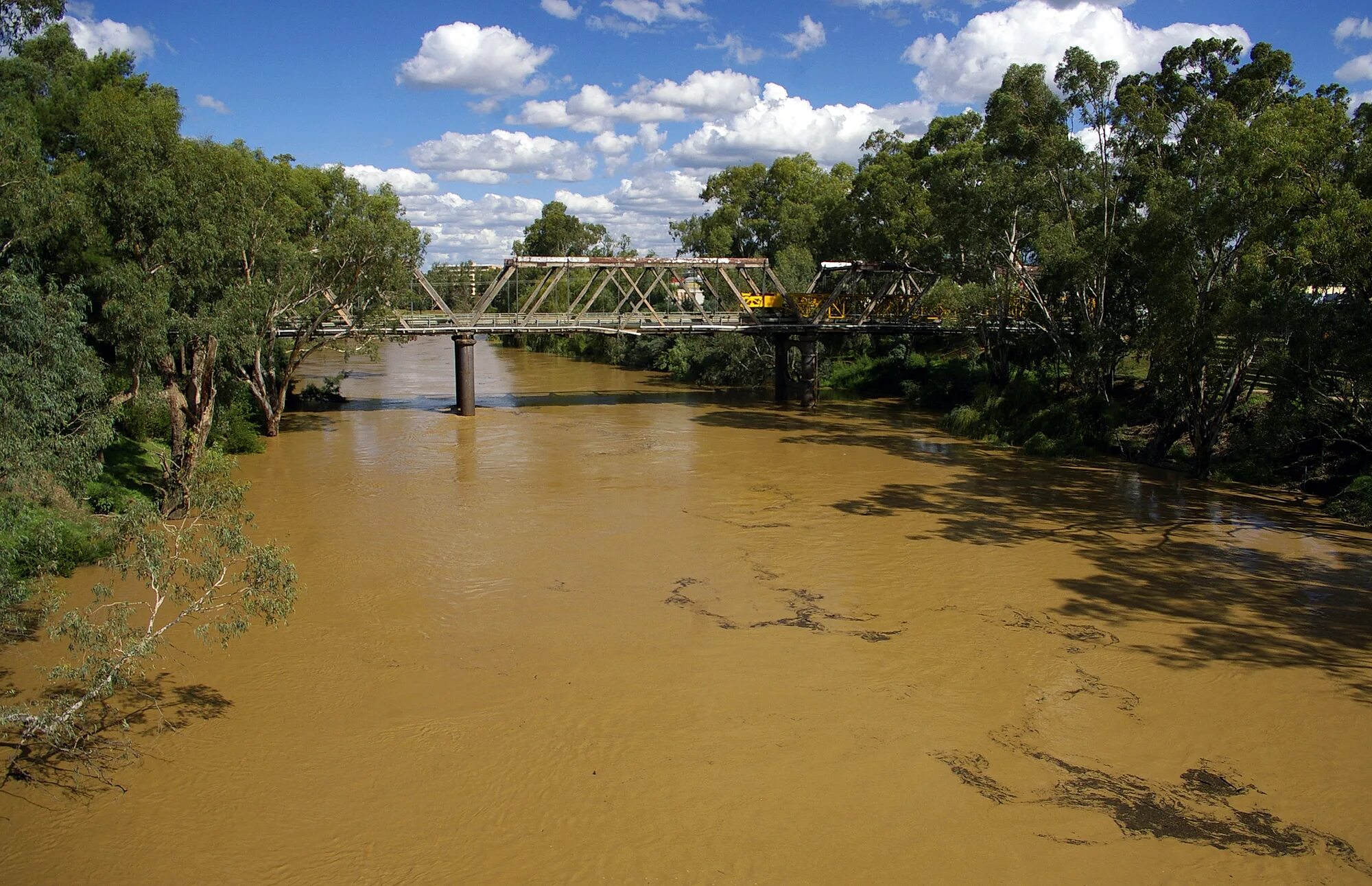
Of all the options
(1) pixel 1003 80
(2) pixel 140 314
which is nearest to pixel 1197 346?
(1) pixel 1003 80

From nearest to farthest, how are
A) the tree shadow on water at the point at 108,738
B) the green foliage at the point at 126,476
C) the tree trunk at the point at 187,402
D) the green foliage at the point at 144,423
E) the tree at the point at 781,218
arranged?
the tree shadow on water at the point at 108,738, the green foliage at the point at 126,476, the tree trunk at the point at 187,402, the green foliage at the point at 144,423, the tree at the point at 781,218

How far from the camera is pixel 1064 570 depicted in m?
16.5

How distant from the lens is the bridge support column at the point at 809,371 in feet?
128

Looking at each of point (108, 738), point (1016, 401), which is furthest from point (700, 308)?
point (108, 738)

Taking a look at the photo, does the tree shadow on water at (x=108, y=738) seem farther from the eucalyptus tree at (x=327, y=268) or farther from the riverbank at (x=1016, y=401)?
the riverbank at (x=1016, y=401)

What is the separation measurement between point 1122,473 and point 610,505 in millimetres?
13659

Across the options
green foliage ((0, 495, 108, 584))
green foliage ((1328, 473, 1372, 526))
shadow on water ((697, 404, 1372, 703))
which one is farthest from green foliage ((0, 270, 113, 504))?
green foliage ((1328, 473, 1372, 526))

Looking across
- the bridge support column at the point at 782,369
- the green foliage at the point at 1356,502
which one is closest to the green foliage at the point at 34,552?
the green foliage at the point at 1356,502

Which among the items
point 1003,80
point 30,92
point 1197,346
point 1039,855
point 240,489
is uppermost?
point 1003,80

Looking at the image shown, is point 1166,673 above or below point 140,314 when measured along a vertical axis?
below

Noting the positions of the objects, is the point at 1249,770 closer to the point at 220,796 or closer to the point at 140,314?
the point at 220,796

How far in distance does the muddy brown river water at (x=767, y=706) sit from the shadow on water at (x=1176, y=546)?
0.09 meters

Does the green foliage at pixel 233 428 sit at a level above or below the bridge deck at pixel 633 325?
below

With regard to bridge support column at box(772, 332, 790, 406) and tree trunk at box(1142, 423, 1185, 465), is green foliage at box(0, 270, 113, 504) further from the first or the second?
bridge support column at box(772, 332, 790, 406)
